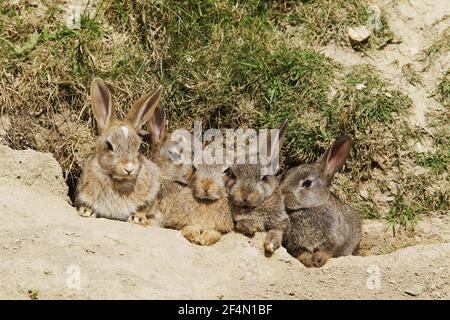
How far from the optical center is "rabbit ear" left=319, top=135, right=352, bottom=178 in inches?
299

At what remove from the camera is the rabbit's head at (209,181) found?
7.32m

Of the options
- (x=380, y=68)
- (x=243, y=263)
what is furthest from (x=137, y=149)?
(x=380, y=68)

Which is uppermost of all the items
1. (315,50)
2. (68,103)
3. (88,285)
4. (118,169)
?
(315,50)

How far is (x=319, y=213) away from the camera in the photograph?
7.48 meters

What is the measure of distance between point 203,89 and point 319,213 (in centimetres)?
152

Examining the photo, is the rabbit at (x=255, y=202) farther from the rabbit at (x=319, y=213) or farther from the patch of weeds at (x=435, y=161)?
the patch of weeds at (x=435, y=161)

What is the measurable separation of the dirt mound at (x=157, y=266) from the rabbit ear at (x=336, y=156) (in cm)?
86

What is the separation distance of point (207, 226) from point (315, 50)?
2.15 meters

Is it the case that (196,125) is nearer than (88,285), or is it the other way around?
(88,285)

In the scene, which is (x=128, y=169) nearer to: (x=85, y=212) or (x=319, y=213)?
(x=85, y=212)

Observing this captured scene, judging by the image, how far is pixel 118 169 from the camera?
708 centimetres

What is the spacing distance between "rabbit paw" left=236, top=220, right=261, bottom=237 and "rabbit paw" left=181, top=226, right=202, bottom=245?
0.36 m

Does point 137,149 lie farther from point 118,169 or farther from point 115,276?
point 115,276

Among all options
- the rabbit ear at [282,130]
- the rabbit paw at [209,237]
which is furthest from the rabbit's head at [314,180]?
the rabbit paw at [209,237]
